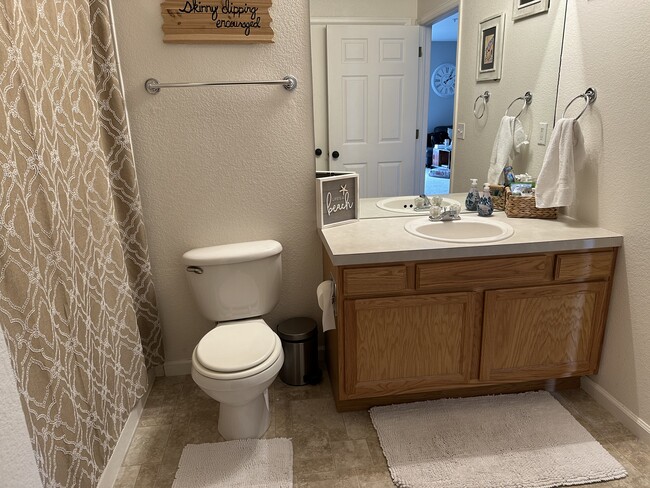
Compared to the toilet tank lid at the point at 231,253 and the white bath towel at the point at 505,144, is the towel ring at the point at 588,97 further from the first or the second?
the toilet tank lid at the point at 231,253

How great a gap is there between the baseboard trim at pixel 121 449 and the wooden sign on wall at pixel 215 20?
1.70 meters

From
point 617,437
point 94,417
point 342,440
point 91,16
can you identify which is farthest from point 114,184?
point 617,437

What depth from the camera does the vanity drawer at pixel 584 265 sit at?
1.96m

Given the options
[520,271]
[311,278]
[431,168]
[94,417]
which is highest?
[431,168]

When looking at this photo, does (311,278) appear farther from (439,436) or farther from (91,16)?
(91,16)

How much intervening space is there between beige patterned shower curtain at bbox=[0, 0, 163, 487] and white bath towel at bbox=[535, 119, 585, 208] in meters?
1.94

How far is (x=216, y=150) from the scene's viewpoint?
2.21 m

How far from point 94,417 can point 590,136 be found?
2343 millimetres

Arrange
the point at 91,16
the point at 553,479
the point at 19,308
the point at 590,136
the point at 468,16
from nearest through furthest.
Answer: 1. the point at 19,308
2. the point at 553,479
3. the point at 91,16
4. the point at 590,136
5. the point at 468,16

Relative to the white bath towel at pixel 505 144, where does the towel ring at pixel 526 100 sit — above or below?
above

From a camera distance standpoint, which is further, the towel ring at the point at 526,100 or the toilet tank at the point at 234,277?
the towel ring at the point at 526,100

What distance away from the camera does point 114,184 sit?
208cm

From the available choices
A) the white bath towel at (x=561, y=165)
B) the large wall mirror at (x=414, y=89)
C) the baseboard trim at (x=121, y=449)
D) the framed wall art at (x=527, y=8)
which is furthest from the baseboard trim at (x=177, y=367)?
the framed wall art at (x=527, y=8)

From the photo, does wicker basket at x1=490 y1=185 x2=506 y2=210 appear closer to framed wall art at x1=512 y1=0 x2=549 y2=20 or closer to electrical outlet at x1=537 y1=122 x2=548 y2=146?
electrical outlet at x1=537 y1=122 x2=548 y2=146
